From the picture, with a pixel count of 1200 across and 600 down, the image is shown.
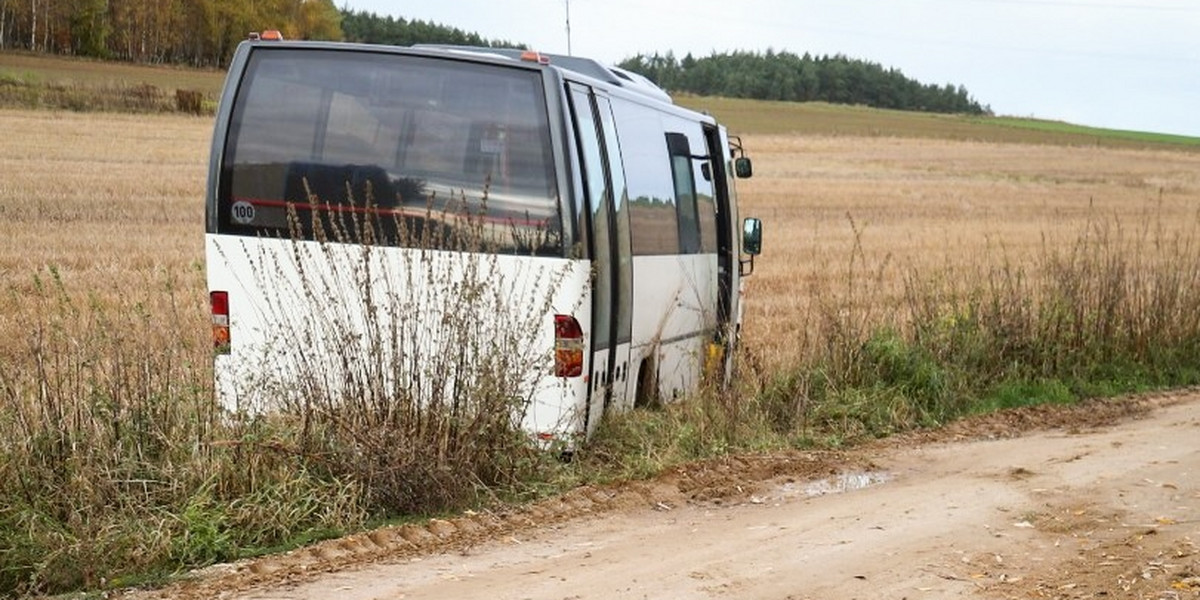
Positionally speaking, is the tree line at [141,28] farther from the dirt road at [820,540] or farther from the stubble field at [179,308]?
the dirt road at [820,540]

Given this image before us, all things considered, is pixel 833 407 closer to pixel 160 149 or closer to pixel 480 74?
pixel 480 74

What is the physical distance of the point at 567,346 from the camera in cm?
880

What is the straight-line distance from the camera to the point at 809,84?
113 m

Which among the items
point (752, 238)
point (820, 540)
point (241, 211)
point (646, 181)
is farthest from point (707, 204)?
point (820, 540)

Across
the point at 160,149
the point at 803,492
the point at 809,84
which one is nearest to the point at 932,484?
the point at 803,492

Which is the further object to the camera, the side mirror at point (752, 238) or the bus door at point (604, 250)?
the side mirror at point (752, 238)

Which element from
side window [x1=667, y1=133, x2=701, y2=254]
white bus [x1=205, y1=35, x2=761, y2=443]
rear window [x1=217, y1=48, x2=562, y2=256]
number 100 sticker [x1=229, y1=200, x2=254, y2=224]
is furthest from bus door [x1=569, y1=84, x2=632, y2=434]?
number 100 sticker [x1=229, y1=200, x2=254, y2=224]

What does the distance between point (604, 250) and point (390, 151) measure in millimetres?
1310

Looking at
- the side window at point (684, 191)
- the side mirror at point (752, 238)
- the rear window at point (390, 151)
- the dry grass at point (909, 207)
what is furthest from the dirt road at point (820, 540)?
the side mirror at point (752, 238)

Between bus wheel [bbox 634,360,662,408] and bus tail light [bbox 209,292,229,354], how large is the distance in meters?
2.76

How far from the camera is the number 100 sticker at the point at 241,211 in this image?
8953mm

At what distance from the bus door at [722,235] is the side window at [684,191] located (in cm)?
64

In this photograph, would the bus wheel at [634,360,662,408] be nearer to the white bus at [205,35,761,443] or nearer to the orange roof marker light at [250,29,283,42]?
the white bus at [205,35,761,443]

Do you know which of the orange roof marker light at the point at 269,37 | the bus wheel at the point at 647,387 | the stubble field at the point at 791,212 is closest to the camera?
the orange roof marker light at the point at 269,37
